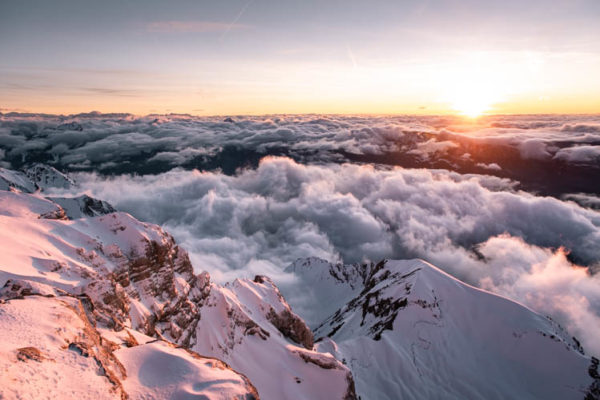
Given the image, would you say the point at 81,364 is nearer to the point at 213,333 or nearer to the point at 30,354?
the point at 30,354

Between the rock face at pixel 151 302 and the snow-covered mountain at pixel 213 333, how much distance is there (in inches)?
8.8

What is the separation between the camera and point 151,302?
48.7 meters

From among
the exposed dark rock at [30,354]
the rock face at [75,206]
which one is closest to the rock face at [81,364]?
the exposed dark rock at [30,354]

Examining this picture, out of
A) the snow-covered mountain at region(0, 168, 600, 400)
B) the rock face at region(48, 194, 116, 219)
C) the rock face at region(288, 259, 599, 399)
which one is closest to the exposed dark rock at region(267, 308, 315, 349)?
the snow-covered mountain at region(0, 168, 600, 400)

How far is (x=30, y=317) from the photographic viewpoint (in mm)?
18156

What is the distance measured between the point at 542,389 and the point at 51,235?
532 ft

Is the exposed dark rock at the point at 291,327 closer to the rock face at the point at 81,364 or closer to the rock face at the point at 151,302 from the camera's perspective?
the rock face at the point at 151,302

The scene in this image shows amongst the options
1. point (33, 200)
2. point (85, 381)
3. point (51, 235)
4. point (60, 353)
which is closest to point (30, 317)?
point (60, 353)

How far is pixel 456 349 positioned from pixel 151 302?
427 ft

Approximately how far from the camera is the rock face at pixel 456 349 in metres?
110

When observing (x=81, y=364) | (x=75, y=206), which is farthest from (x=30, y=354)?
(x=75, y=206)

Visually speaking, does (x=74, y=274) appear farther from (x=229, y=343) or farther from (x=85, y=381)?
(x=229, y=343)

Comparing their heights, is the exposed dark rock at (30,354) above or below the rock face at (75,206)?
above

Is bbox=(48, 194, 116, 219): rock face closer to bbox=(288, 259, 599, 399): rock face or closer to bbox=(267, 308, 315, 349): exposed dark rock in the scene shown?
bbox=(267, 308, 315, 349): exposed dark rock
